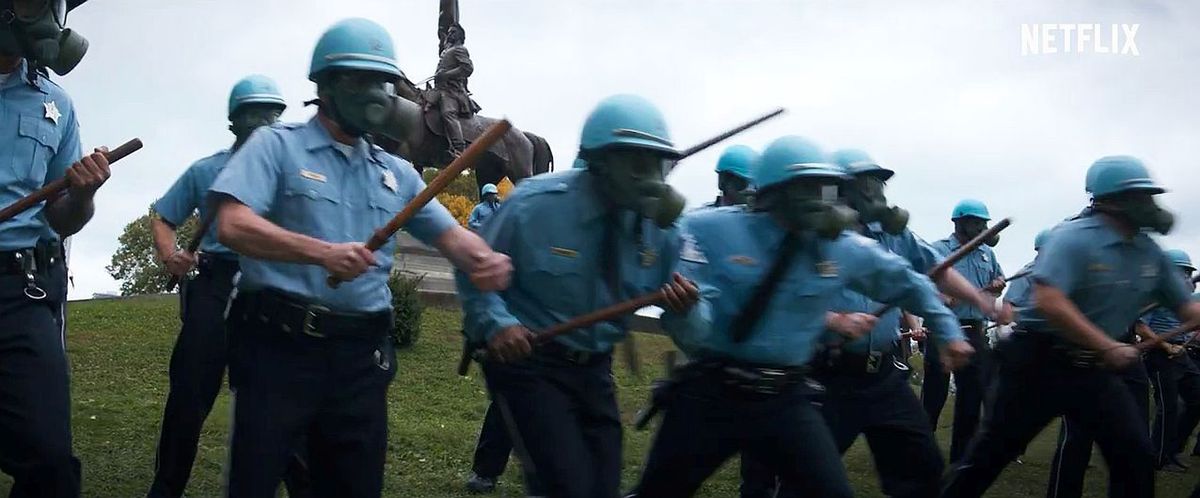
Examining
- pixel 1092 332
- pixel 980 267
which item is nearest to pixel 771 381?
pixel 1092 332

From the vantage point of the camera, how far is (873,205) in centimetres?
→ 773

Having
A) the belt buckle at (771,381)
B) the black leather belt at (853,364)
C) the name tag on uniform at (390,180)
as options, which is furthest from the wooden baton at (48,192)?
the black leather belt at (853,364)

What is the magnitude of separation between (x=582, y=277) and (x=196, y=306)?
8.84ft

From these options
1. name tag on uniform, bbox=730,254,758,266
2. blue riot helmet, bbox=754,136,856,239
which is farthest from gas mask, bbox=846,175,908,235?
name tag on uniform, bbox=730,254,758,266

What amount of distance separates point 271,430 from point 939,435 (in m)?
12.3

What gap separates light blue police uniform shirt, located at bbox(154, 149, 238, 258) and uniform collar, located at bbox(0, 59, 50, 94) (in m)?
2.00

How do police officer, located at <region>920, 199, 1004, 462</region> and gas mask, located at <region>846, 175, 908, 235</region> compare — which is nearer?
gas mask, located at <region>846, 175, 908, 235</region>

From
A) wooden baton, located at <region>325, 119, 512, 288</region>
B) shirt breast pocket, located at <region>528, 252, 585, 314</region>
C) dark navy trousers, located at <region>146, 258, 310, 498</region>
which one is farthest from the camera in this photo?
dark navy trousers, located at <region>146, 258, 310, 498</region>

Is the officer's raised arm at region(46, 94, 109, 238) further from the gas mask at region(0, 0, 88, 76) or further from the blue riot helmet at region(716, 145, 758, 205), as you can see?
the blue riot helmet at region(716, 145, 758, 205)

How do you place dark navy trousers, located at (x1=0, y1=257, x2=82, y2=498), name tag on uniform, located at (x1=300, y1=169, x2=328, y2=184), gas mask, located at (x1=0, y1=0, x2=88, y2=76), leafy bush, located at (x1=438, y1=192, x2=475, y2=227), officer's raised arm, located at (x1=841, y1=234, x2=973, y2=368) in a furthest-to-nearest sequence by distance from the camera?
1. leafy bush, located at (x1=438, y1=192, x2=475, y2=227)
2. officer's raised arm, located at (x1=841, y1=234, x2=973, y2=368)
3. gas mask, located at (x1=0, y1=0, x2=88, y2=76)
4. dark navy trousers, located at (x1=0, y1=257, x2=82, y2=498)
5. name tag on uniform, located at (x1=300, y1=169, x2=328, y2=184)

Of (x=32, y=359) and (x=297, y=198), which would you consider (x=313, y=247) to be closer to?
(x=297, y=198)

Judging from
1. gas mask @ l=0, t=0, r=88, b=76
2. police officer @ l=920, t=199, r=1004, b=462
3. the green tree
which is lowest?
the green tree

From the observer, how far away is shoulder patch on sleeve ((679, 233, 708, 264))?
584cm

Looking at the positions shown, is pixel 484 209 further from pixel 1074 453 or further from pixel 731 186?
pixel 1074 453
